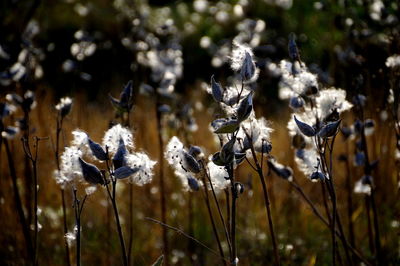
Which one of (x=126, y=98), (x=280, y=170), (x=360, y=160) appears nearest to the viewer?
(x=126, y=98)

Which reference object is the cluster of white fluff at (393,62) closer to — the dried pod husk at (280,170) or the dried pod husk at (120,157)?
the dried pod husk at (280,170)

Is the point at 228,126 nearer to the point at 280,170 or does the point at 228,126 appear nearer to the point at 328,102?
the point at 328,102

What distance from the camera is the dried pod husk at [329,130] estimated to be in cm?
126

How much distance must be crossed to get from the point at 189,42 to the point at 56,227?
31.9ft

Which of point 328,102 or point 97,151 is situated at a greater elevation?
point 328,102

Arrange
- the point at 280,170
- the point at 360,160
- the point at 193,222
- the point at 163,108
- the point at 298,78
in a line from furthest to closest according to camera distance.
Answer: the point at 193,222 < the point at 163,108 < the point at 360,160 < the point at 280,170 < the point at 298,78

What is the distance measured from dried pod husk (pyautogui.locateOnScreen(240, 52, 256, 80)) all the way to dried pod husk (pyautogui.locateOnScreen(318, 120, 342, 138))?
23 centimetres

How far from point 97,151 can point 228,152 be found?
1.07ft

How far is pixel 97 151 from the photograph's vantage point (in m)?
1.21

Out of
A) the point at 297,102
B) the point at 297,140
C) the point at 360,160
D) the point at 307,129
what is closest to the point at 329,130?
the point at 307,129

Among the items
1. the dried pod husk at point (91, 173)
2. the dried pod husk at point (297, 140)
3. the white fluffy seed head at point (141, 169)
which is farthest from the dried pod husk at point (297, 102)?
the dried pod husk at point (91, 173)

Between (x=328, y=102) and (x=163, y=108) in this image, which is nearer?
(x=328, y=102)

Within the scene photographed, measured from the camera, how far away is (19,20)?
11.2 ft

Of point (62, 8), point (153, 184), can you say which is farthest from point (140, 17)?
point (62, 8)
